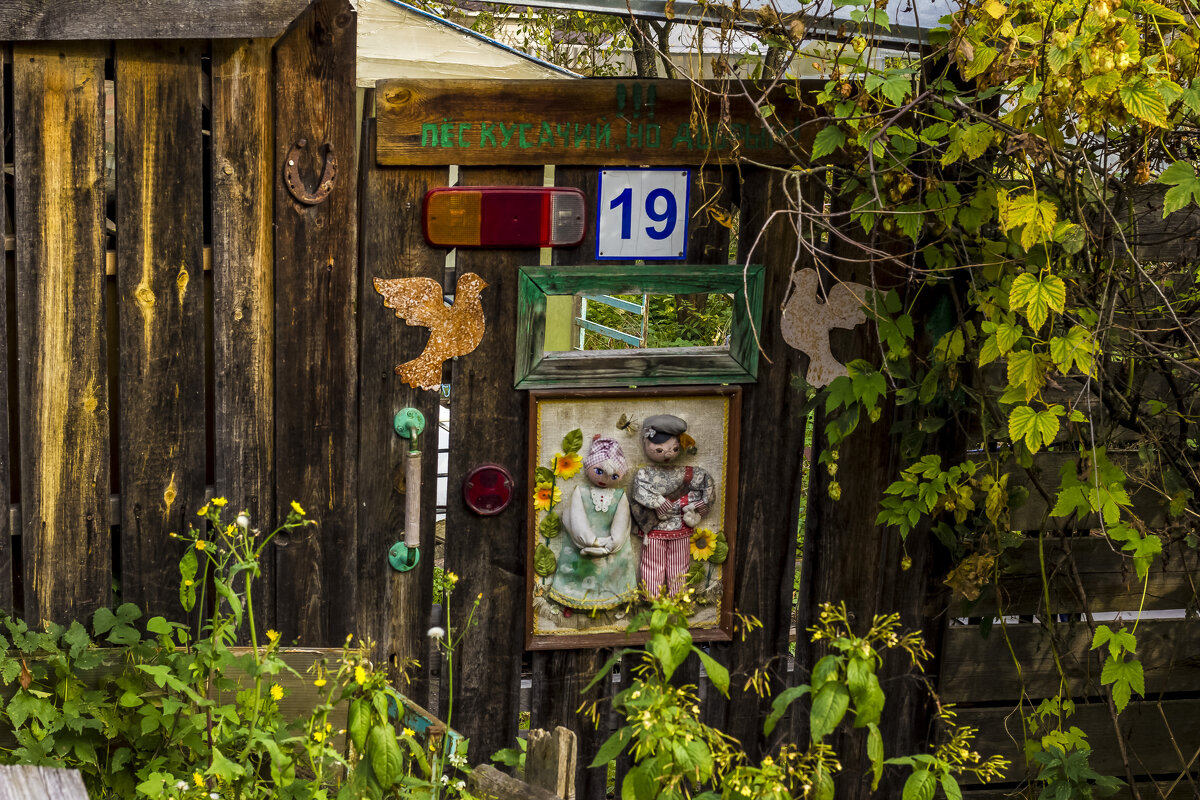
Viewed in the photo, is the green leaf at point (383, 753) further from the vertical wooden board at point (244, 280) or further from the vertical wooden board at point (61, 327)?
the vertical wooden board at point (61, 327)

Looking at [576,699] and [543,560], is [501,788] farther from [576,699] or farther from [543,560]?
[576,699]

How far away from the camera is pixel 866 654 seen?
2240 mm

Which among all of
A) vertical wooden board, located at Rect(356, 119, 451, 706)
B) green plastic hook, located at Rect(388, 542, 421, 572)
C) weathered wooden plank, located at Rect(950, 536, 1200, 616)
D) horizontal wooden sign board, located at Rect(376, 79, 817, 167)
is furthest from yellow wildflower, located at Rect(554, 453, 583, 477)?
weathered wooden plank, located at Rect(950, 536, 1200, 616)

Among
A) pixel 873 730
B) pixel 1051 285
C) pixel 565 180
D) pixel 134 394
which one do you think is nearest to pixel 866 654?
pixel 873 730

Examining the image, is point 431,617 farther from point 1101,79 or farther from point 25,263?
point 1101,79

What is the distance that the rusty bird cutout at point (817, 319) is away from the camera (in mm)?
3537

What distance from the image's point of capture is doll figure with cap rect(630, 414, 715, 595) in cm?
348

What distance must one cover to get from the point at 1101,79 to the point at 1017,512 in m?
1.55

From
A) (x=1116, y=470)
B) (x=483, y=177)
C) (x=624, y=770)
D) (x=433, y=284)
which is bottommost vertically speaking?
(x=624, y=770)

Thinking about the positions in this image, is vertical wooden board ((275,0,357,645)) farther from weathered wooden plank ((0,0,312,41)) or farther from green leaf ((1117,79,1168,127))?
green leaf ((1117,79,1168,127))

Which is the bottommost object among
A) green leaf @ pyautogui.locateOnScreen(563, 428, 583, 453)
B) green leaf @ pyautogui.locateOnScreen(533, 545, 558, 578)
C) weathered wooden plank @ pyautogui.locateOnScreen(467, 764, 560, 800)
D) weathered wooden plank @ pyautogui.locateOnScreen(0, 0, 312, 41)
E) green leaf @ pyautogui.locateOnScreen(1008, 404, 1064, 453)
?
weathered wooden plank @ pyautogui.locateOnScreen(467, 764, 560, 800)

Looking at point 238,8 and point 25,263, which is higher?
point 238,8

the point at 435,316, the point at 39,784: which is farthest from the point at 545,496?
the point at 39,784

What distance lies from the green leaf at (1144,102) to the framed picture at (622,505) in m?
1.35
